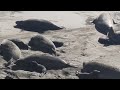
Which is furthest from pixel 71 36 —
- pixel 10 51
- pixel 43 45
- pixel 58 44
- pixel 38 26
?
pixel 10 51

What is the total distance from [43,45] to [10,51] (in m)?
1.24

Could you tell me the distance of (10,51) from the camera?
9312mm

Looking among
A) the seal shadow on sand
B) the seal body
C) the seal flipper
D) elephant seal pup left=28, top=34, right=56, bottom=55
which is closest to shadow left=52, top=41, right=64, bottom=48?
elephant seal pup left=28, top=34, right=56, bottom=55

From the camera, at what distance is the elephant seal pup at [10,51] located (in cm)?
918

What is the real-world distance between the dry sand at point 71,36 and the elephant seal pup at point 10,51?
0.44 meters

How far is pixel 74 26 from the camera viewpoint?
13.5 meters

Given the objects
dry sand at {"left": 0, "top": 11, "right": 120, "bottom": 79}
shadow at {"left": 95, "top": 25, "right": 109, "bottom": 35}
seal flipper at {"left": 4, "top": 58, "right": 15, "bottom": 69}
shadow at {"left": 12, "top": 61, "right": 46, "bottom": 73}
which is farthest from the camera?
shadow at {"left": 95, "top": 25, "right": 109, "bottom": 35}

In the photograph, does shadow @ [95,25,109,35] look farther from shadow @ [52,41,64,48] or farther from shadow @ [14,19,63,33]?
shadow @ [52,41,64,48]

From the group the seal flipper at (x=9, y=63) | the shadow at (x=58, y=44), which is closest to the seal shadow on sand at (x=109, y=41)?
the shadow at (x=58, y=44)

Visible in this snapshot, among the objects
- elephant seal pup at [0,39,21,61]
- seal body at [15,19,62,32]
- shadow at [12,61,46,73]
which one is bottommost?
shadow at [12,61,46,73]

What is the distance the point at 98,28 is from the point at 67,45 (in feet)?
8.26

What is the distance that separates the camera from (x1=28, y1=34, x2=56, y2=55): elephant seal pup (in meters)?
10.0

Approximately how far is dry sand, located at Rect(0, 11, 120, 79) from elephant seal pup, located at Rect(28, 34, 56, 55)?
0.32 meters
